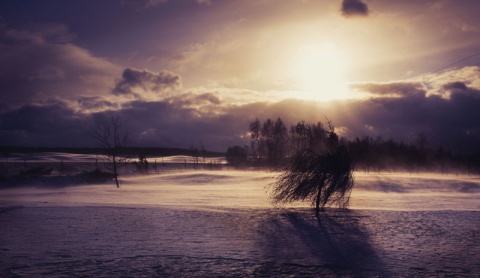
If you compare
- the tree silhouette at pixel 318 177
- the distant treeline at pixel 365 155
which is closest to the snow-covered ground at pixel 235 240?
the tree silhouette at pixel 318 177

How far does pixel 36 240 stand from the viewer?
15.4 m

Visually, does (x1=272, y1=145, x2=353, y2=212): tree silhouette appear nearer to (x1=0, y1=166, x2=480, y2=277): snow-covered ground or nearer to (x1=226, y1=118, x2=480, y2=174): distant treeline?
(x1=0, y1=166, x2=480, y2=277): snow-covered ground

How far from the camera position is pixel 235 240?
16031 millimetres

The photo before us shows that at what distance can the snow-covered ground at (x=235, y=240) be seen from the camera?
11977 millimetres

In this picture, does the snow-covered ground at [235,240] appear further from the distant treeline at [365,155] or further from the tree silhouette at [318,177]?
the distant treeline at [365,155]

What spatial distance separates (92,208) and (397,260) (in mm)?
17488

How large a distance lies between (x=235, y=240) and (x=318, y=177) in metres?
10.2

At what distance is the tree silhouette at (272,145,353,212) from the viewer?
24.7 meters

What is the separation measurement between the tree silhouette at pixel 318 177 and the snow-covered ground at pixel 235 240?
3.23 feet

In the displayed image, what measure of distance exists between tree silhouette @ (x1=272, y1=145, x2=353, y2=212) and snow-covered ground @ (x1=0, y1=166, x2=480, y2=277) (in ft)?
3.23

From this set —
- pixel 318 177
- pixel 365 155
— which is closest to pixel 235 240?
pixel 318 177

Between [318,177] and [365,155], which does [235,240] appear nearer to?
[318,177]

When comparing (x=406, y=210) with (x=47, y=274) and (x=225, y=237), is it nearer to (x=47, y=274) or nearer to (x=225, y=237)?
(x=225, y=237)

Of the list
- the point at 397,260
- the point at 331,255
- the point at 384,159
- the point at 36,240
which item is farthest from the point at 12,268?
the point at 384,159
